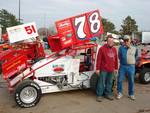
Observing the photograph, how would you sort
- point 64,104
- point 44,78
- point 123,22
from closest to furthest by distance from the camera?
point 64,104 < point 44,78 < point 123,22

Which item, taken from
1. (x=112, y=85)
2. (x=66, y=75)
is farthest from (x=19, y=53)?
(x=112, y=85)

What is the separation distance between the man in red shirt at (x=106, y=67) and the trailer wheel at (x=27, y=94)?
1.64 meters

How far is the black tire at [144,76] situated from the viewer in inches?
359

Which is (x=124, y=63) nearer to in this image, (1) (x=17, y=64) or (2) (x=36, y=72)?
(2) (x=36, y=72)

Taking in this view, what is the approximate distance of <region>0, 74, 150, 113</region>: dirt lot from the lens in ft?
21.1

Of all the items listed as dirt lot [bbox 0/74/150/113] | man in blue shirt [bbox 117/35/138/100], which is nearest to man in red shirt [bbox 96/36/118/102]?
man in blue shirt [bbox 117/35/138/100]

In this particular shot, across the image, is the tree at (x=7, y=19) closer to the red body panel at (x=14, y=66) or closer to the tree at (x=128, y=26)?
the tree at (x=128, y=26)

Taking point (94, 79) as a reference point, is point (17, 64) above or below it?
above

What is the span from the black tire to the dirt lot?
1.16 meters

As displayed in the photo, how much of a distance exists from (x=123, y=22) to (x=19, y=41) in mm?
60928

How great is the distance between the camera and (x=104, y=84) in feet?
23.9

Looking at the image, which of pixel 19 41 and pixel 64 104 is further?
pixel 19 41

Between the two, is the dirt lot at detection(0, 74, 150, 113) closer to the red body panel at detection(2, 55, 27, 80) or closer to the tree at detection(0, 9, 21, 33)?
the red body panel at detection(2, 55, 27, 80)

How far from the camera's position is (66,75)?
7500 mm
